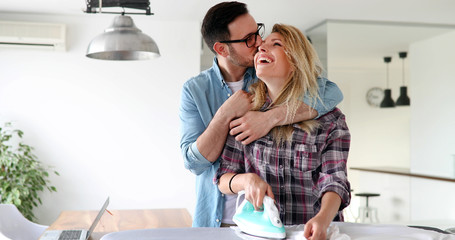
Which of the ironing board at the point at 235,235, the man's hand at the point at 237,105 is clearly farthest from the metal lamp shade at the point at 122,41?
the ironing board at the point at 235,235

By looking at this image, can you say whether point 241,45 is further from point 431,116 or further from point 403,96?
point 431,116

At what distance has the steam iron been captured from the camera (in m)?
1.16

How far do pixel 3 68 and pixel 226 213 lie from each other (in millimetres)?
3970

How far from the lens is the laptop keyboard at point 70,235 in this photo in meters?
2.43

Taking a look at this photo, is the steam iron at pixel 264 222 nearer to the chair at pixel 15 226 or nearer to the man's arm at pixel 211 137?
the man's arm at pixel 211 137

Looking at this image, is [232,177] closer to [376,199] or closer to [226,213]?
[226,213]

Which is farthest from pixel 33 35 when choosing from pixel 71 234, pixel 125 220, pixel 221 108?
pixel 221 108

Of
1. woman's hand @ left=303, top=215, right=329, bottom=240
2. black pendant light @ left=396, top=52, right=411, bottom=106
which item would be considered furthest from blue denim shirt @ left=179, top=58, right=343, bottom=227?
black pendant light @ left=396, top=52, right=411, bottom=106

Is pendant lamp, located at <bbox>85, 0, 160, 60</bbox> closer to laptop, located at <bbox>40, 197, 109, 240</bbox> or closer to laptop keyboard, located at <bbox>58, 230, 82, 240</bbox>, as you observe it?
laptop, located at <bbox>40, 197, 109, 240</bbox>

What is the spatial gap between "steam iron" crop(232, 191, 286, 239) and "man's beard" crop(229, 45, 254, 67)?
2.07 ft

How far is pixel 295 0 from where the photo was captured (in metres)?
4.29

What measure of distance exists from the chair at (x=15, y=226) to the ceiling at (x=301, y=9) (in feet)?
6.57

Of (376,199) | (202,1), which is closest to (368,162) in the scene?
(376,199)

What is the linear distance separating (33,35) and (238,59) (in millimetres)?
3615
